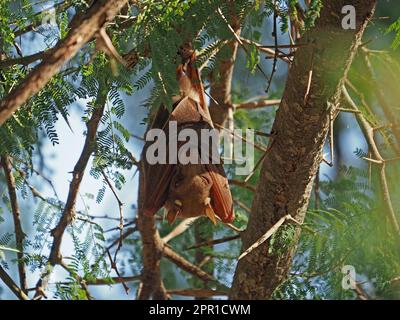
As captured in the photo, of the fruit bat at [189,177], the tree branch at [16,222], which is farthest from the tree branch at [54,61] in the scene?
the tree branch at [16,222]

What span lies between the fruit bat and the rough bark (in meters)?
0.22

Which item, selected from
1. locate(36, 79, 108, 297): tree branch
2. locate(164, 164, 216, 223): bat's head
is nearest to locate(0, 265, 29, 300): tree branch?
locate(36, 79, 108, 297): tree branch

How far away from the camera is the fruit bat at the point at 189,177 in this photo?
3438 mm

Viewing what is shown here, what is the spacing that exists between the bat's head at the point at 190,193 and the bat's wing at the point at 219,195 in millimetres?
38

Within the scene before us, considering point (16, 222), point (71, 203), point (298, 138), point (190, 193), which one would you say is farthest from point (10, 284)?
point (298, 138)

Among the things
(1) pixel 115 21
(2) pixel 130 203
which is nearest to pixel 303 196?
(1) pixel 115 21

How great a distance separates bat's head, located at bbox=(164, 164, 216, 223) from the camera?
135 inches

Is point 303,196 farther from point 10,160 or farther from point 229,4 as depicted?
point 10,160

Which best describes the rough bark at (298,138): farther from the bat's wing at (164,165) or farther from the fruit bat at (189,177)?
the bat's wing at (164,165)

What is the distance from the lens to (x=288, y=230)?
3.51m

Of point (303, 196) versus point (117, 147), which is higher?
point (117, 147)

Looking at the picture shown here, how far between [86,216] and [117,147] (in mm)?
682

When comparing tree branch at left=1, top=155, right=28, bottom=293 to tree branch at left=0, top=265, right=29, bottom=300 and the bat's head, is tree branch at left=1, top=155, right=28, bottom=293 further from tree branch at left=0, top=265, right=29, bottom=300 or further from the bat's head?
the bat's head
